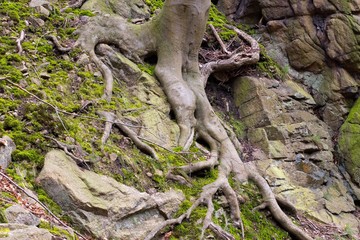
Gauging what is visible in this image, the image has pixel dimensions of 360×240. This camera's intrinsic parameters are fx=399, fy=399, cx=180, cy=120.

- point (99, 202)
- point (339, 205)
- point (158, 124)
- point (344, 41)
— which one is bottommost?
point (339, 205)

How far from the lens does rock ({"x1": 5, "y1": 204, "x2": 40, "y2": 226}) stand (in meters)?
2.95

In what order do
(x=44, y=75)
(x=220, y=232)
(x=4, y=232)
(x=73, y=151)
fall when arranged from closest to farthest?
(x=4, y=232) → (x=73, y=151) → (x=220, y=232) → (x=44, y=75)

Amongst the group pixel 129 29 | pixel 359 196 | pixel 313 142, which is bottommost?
pixel 359 196

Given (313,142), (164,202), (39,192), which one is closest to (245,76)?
(313,142)

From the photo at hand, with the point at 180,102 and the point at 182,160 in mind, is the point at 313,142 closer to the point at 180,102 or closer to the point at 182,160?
the point at 180,102

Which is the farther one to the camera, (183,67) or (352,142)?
(352,142)

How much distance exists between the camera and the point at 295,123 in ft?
33.3

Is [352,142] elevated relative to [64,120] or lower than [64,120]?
lower

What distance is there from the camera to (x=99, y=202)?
4.04 m

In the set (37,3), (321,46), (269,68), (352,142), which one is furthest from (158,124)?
(321,46)

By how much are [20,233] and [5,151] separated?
1683 millimetres

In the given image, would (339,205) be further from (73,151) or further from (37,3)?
(37,3)

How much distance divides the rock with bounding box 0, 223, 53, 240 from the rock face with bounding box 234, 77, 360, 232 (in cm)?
628

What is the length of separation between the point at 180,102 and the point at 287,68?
18.3 feet
